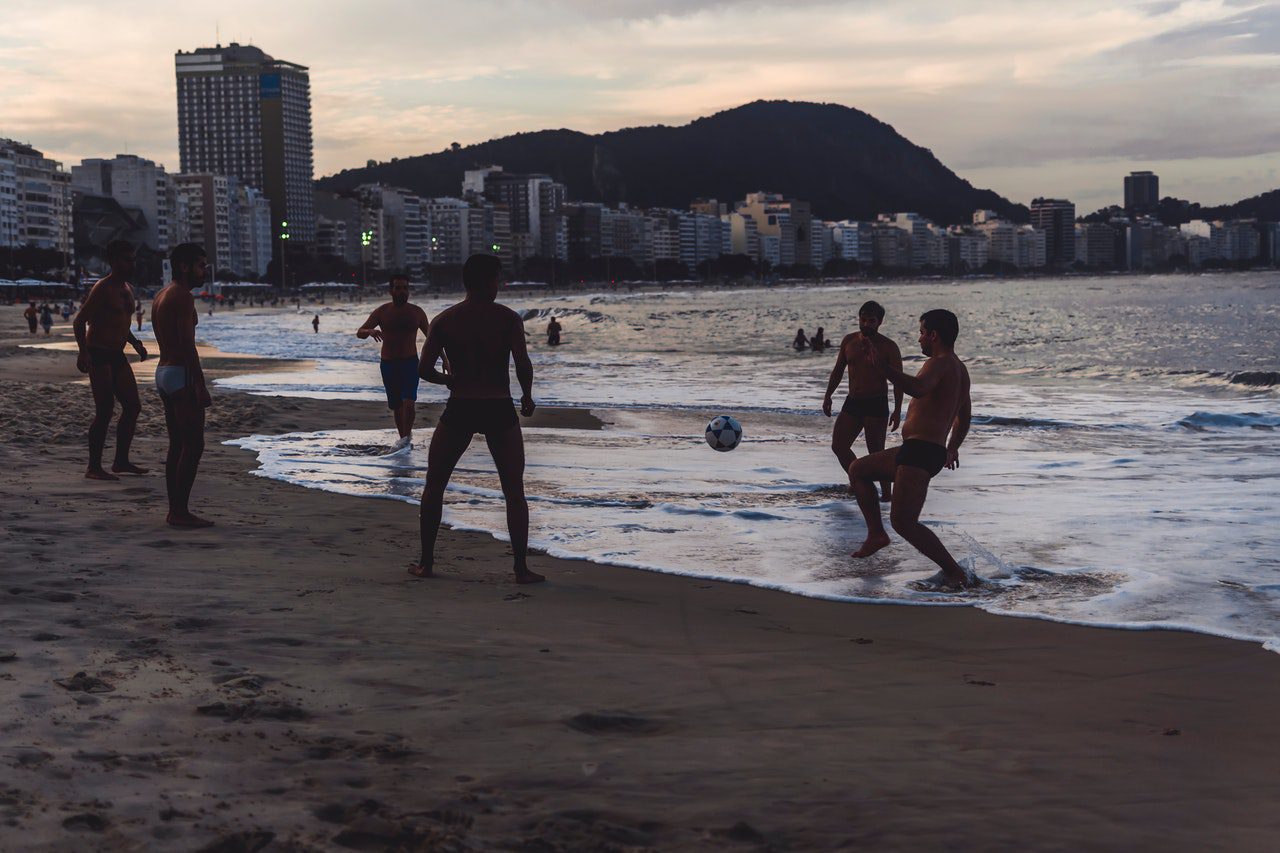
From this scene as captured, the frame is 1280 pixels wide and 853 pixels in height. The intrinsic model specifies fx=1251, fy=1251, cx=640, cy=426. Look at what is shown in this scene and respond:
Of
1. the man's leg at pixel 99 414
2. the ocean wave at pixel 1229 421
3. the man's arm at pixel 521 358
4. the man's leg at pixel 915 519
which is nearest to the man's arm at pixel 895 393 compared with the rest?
the man's leg at pixel 915 519

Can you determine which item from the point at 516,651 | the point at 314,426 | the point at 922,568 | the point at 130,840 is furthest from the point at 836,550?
the point at 314,426

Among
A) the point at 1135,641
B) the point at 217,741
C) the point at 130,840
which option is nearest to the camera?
the point at 130,840

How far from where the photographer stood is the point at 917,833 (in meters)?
3.14

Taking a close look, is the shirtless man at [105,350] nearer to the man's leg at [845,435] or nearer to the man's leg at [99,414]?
the man's leg at [99,414]

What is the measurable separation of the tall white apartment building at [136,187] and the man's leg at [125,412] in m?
175

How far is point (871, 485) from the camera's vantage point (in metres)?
6.93

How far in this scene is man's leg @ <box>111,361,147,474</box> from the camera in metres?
9.01

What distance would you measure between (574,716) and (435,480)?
2562 millimetres

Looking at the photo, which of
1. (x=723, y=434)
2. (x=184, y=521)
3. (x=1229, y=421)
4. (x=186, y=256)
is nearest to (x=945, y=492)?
(x=723, y=434)

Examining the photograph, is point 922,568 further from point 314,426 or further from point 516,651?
point 314,426

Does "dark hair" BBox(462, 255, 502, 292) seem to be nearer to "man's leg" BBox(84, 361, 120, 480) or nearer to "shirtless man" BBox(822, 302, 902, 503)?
"shirtless man" BBox(822, 302, 902, 503)

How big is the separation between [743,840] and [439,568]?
149 inches

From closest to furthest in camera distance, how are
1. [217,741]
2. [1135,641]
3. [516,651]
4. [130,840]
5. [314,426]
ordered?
[130,840] < [217,741] < [516,651] < [1135,641] < [314,426]

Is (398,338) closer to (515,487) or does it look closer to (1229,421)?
(515,487)
